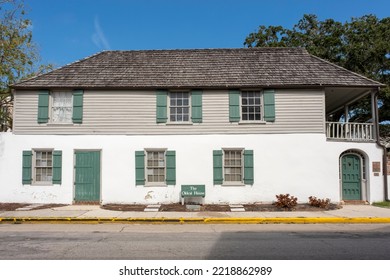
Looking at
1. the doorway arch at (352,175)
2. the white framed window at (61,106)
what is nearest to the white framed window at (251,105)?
the doorway arch at (352,175)

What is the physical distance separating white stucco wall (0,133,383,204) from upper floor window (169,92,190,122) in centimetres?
96

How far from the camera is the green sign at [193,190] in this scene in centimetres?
1281

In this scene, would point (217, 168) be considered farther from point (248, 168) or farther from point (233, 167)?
point (248, 168)

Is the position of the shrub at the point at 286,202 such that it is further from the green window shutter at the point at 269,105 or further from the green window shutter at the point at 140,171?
the green window shutter at the point at 140,171

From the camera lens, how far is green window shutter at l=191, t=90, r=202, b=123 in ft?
45.1

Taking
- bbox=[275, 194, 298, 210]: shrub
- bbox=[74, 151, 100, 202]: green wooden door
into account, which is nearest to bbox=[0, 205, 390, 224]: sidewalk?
bbox=[275, 194, 298, 210]: shrub

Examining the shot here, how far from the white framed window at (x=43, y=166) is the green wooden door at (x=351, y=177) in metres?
13.5

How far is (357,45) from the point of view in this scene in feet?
77.2

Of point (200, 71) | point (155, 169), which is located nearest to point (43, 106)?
point (155, 169)

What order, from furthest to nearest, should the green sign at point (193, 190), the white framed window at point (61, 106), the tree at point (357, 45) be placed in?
1. the tree at point (357, 45)
2. the white framed window at point (61, 106)
3. the green sign at point (193, 190)

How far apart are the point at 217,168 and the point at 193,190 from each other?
1.50m

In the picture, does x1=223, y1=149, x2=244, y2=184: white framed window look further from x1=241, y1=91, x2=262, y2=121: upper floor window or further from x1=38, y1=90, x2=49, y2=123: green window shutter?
x1=38, y1=90, x2=49, y2=123: green window shutter

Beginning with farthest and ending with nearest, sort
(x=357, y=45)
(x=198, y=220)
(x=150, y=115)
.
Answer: (x=357, y=45)
(x=150, y=115)
(x=198, y=220)

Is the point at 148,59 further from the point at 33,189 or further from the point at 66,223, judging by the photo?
the point at 66,223
